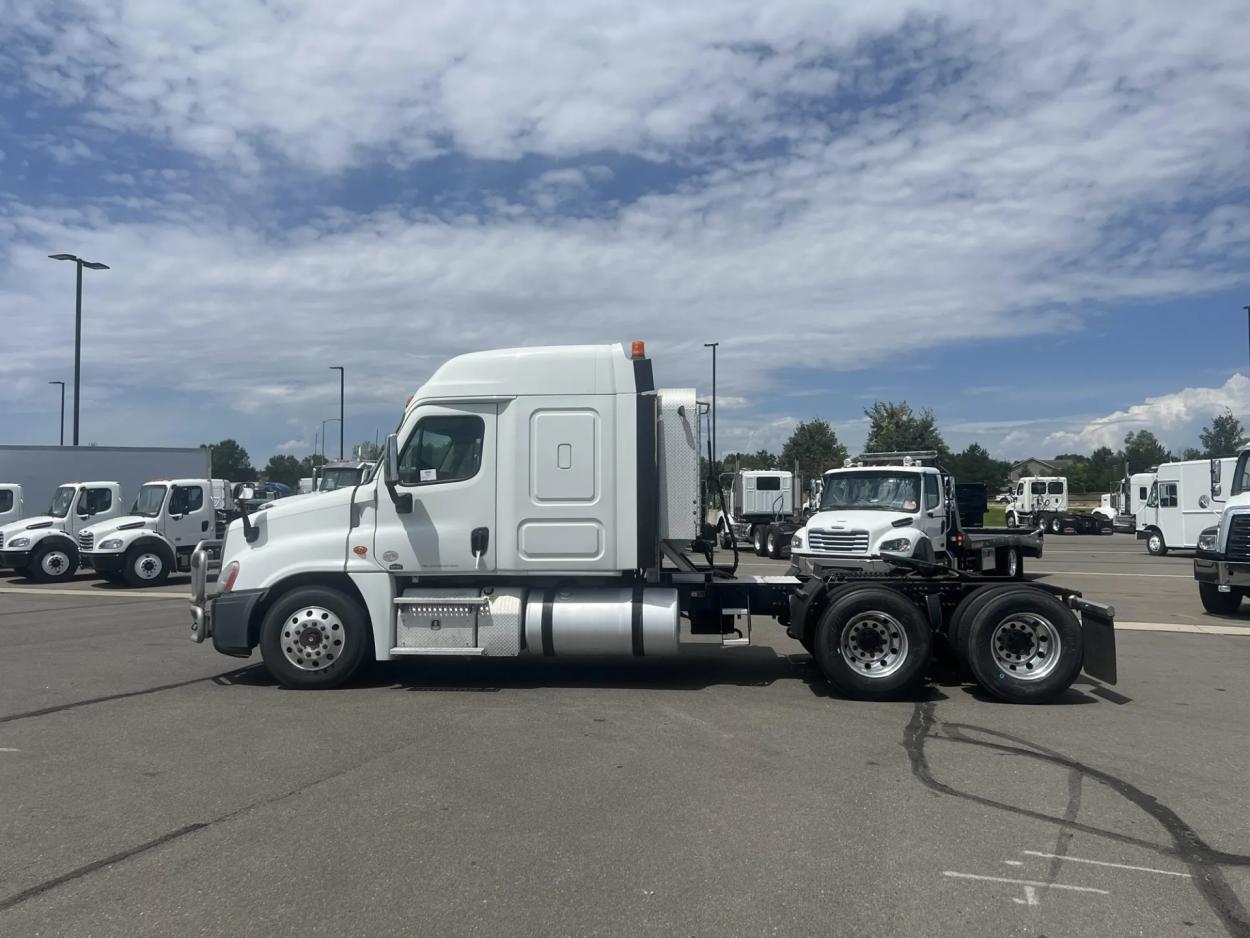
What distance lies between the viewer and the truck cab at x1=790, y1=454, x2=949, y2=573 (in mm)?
15391

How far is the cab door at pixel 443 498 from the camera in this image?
903 centimetres

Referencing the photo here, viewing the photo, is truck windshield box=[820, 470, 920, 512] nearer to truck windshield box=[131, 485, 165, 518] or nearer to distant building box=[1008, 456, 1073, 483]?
truck windshield box=[131, 485, 165, 518]

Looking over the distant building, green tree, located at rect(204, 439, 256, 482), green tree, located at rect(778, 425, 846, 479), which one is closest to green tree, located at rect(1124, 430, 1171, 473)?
the distant building

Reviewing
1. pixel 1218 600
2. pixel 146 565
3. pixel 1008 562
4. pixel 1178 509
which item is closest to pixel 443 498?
pixel 1008 562

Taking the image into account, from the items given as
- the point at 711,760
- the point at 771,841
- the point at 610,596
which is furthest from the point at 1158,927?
the point at 610,596

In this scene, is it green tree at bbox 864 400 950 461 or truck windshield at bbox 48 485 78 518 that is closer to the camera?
truck windshield at bbox 48 485 78 518

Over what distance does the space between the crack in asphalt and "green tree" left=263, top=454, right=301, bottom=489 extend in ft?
237

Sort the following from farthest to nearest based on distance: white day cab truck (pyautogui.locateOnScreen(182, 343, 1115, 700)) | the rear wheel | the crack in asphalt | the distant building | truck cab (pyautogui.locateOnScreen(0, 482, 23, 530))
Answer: the distant building
the rear wheel
truck cab (pyautogui.locateOnScreen(0, 482, 23, 530))
white day cab truck (pyautogui.locateOnScreen(182, 343, 1115, 700))
the crack in asphalt

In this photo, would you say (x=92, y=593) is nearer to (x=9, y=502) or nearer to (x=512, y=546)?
(x=9, y=502)

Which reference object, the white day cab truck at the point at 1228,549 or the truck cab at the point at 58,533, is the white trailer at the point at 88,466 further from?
the white day cab truck at the point at 1228,549

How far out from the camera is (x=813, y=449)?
60.1 meters

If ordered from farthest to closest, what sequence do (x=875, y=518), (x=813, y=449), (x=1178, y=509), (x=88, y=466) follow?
(x=813, y=449) → (x=1178, y=509) → (x=88, y=466) → (x=875, y=518)

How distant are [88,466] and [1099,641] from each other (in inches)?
998

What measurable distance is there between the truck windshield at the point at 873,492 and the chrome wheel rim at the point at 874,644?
7.95m
